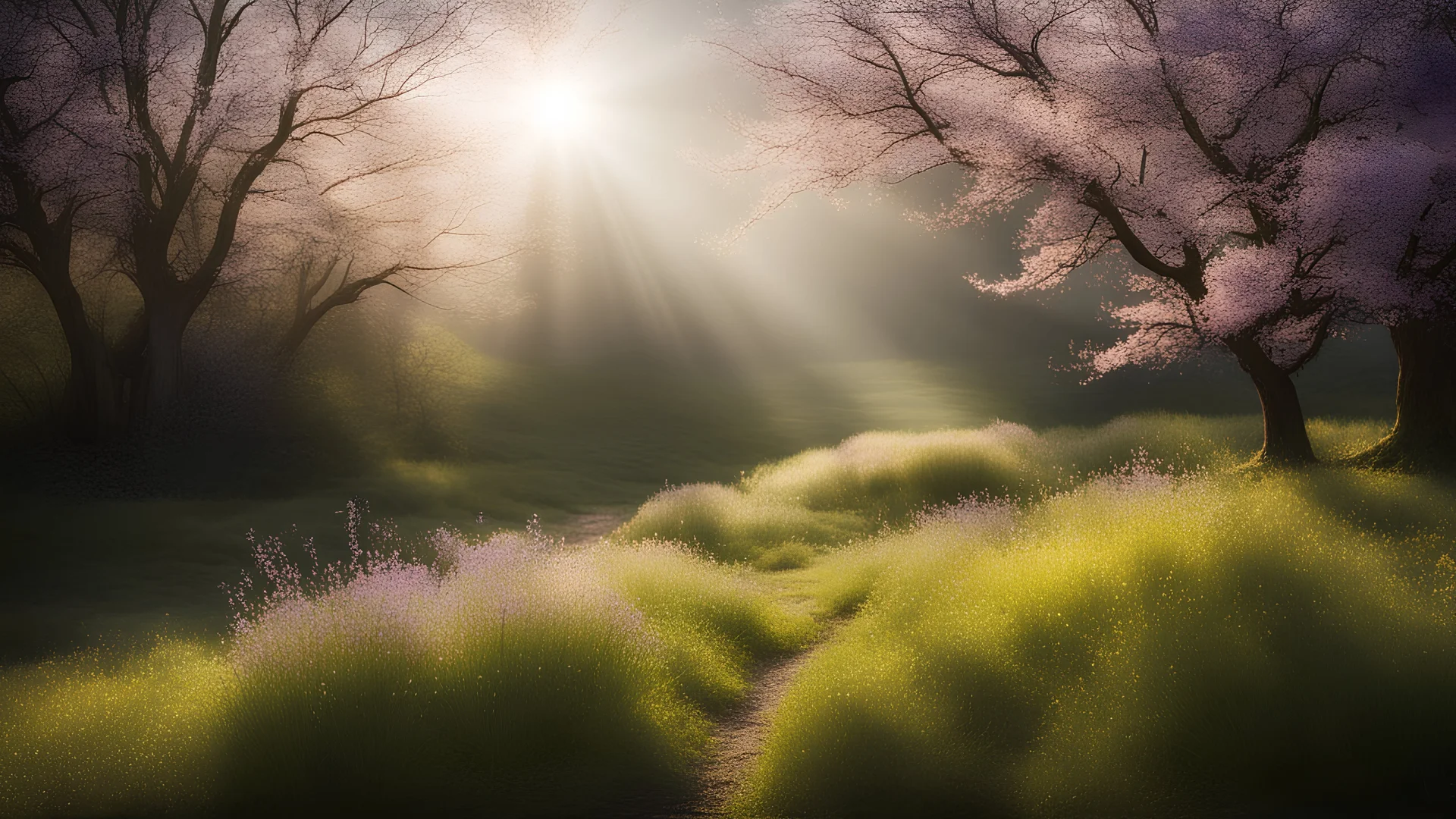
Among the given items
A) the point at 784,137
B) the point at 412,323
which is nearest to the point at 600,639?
the point at 784,137

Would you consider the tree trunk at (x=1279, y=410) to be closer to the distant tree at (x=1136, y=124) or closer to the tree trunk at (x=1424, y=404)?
the distant tree at (x=1136, y=124)

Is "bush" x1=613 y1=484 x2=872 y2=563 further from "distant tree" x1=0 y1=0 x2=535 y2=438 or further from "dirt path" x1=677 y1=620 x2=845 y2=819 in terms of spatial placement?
"distant tree" x1=0 y1=0 x2=535 y2=438

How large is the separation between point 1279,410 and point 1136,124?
16.6ft

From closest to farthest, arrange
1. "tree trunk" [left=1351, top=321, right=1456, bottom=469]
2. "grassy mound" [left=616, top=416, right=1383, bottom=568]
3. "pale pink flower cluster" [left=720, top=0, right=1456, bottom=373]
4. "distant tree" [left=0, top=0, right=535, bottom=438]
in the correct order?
"pale pink flower cluster" [left=720, top=0, right=1456, bottom=373] → "tree trunk" [left=1351, top=321, right=1456, bottom=469] → "grassy mound" [left=616, top=416, right=1383, bottom=568] → "distant tree" [left=0, top=0, right=535, bottom=438]

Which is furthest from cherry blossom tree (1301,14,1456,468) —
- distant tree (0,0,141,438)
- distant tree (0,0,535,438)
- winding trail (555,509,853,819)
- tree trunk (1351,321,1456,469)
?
distant tree (0,0,141,438)

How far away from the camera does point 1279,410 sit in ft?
46.8

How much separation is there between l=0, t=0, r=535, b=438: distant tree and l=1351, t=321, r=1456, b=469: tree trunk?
16508mm

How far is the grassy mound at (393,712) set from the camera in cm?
637

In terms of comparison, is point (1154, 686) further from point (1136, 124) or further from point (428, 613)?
point (1136, 124)

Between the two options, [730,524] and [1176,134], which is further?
[730,524]

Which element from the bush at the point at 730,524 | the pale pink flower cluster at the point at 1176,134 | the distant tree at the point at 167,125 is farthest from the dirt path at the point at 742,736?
the distant tree at the point at 167,125

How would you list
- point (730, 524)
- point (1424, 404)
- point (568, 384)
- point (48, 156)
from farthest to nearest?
point (568, 384), point (730, 524), point (48, 156), point (1424, 404)

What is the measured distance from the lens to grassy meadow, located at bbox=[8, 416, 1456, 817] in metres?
6.19

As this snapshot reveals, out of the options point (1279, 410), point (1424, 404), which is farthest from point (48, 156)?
point (1424, 404)
